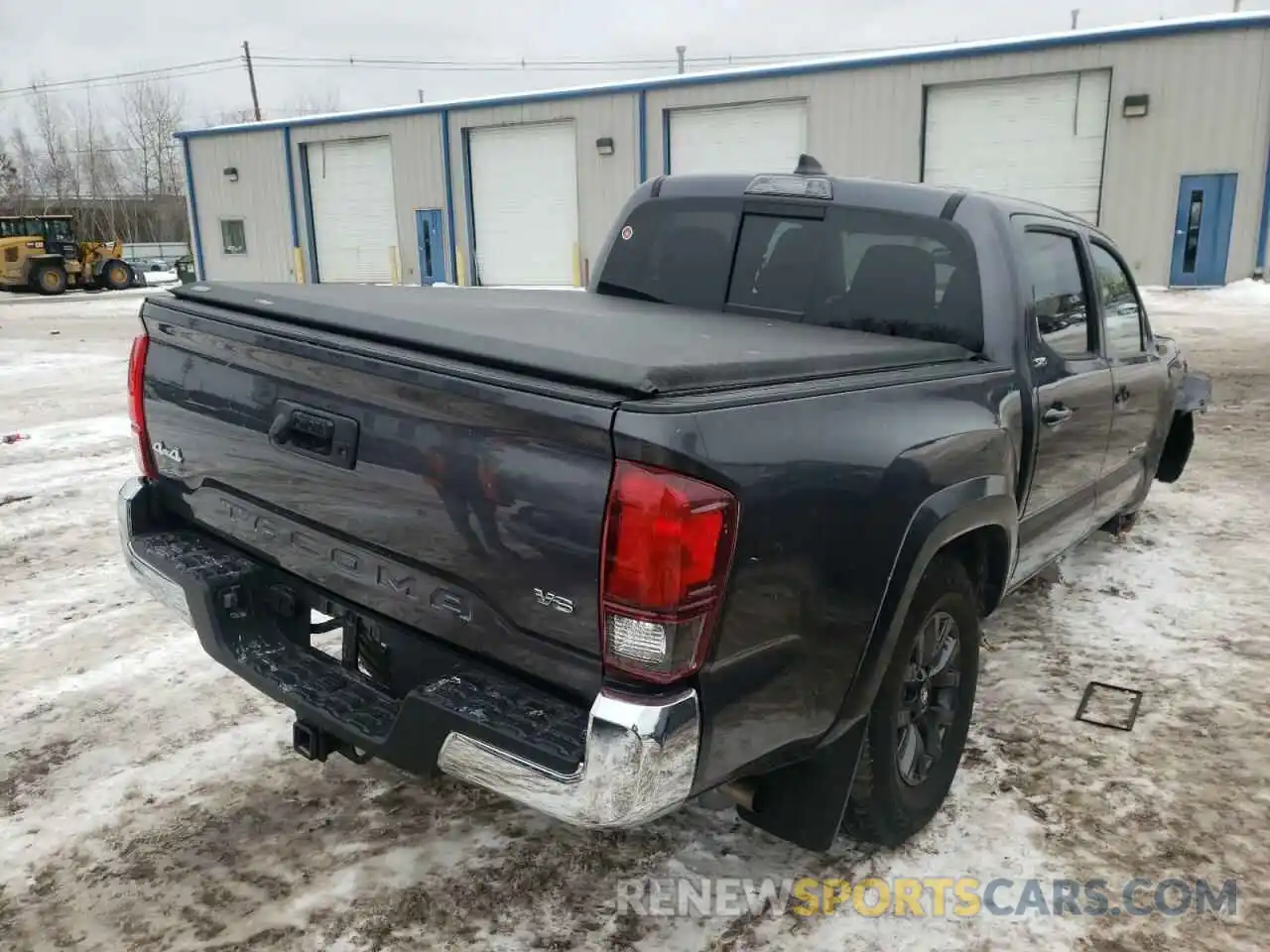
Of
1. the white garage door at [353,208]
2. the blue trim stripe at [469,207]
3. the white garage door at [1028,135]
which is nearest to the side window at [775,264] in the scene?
the white garage door at [1028,135]

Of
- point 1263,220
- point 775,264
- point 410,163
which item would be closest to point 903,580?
point 775,264

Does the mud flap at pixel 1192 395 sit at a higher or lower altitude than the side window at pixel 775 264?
lower

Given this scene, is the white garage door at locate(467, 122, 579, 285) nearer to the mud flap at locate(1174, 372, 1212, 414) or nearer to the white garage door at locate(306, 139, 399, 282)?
the white garage door at locate(306, 139, 399, 282)

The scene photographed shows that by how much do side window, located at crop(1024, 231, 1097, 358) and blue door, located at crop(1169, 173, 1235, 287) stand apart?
19.3m

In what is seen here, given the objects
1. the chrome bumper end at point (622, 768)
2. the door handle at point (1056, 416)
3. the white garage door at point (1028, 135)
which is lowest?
the chrome bumper end at point (622, 768)

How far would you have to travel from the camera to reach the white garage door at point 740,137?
2341 centimetres

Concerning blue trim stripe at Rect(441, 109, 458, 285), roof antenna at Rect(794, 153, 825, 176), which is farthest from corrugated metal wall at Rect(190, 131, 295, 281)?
roof antenna at Rect(794, 153, 825, 176)

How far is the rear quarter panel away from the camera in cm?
195

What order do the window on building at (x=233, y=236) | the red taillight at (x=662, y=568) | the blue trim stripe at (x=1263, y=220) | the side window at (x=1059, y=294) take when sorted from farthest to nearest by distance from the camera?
the window on building at (x=233, y=236)
the blue trim stripe at (x=1263, y=220)
the side window at (x=1059, y=294)
the red taillight at (x=662, y=568)

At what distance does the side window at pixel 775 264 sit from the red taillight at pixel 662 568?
1946 millimetres

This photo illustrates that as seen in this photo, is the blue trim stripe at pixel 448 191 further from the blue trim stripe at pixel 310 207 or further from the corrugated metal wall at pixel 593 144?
the blue trim stripe at pixel 310 207

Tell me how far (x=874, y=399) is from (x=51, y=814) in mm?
2763

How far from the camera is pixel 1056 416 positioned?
11.1 ft

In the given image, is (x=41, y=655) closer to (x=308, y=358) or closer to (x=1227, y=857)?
(x=308, y=358)
